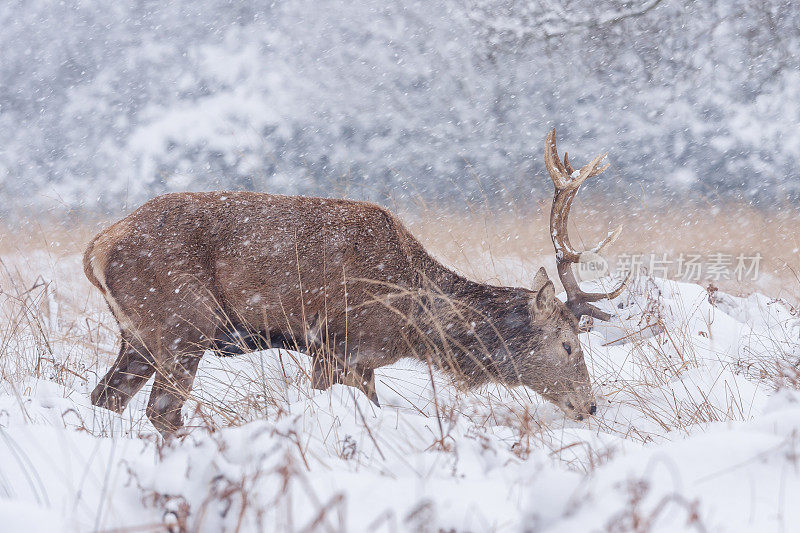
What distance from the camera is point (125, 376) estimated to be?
3.84 metres

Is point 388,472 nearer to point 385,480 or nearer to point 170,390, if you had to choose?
point 385,480

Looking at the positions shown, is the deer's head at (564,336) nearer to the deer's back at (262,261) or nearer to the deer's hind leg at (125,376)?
the deer's back at (262,261)

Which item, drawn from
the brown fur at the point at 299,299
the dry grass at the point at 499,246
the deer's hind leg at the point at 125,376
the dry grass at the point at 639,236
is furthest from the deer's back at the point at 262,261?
the dry grass at the point at 639,236

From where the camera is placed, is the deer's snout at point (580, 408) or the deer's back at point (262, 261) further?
the deer's snout at point (580, 408)

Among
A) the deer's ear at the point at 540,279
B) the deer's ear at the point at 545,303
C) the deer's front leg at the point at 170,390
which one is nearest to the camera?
the deer's front leg at the point at 170,390

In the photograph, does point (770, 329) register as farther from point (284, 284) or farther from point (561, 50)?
point (561, 50)

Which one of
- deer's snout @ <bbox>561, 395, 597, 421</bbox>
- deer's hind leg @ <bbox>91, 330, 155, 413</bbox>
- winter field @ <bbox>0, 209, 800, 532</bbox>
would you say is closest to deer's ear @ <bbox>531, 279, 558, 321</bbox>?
deer's snout @ <bbox>561, 395, 597, 421</bbox>

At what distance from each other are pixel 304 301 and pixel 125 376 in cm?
116

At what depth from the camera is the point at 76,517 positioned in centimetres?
158

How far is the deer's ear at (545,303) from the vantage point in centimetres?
406

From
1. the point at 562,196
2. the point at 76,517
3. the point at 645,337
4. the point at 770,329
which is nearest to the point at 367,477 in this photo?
the point at 76,517

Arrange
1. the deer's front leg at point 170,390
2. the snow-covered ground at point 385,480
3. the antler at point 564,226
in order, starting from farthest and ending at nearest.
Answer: the antler at point 564,226 < the deer's front leg at point 170,390 < the snow-covered ground at point 385,480

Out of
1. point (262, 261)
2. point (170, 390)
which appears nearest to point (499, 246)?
point (262, 261)

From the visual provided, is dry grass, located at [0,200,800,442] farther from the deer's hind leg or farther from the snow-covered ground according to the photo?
the snow-covered ground
